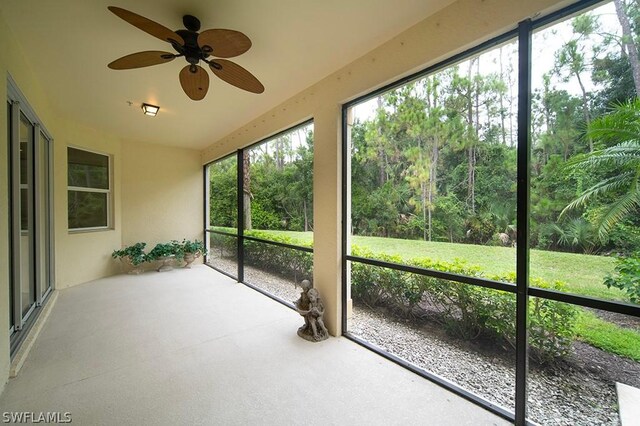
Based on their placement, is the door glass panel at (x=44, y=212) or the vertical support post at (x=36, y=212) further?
the door glass panel at (x=44, y=212)

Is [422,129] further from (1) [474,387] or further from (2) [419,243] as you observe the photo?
(1) [474,387]

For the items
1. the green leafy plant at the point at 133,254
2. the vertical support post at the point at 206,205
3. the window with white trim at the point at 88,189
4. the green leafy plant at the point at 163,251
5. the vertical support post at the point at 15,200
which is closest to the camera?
the vertical support post at the point at 15,200

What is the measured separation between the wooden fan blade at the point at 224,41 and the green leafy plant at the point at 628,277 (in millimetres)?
2411

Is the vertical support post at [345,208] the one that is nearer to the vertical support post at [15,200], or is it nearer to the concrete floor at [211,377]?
the concrete floor at [211,377]

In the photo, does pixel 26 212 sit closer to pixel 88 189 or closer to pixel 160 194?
pixel 88 189

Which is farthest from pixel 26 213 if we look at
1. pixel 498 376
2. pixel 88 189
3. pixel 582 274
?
pixel 582 274

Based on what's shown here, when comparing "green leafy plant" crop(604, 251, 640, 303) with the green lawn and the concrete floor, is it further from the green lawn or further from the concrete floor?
the concrete floor

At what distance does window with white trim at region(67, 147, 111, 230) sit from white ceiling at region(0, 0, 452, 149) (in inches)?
49.8

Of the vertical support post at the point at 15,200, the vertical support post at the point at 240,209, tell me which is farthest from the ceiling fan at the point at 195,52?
the vertical support post at the point at 240,209

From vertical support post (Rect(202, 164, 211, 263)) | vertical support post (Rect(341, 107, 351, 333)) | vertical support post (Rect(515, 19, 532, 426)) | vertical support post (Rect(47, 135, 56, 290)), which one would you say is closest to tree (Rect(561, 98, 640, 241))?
vertical support post (Rect(515, 19, 532, 426))

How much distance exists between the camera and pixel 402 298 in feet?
9.57

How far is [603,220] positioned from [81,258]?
6485 millimetres

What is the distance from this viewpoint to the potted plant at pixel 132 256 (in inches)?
197

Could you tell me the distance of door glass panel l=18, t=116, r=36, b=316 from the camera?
9.07 feet
